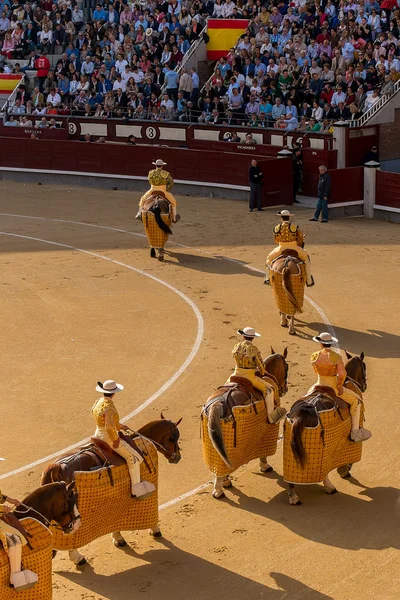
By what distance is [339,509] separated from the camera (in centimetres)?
1105

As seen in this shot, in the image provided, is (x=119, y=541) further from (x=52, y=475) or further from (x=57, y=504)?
(x=57, y=504)

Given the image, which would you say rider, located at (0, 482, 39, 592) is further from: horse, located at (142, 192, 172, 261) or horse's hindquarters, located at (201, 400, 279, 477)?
horse, located at (142, 192, 172, 261)

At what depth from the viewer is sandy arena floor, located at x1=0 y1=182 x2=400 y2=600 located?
32.4 ft

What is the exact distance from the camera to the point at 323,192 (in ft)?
79.4

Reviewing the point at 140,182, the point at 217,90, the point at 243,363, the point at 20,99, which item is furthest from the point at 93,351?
the point at 20,99

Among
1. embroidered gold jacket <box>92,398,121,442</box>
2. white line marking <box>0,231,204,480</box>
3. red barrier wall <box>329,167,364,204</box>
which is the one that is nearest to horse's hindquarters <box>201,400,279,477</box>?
embroidered gold jacket <box>92,398,121,442</box>

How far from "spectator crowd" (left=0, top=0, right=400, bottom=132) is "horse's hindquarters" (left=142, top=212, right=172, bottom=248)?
8258 millimetres

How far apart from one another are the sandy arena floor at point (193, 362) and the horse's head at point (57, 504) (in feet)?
2.23

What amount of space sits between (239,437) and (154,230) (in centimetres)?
1032

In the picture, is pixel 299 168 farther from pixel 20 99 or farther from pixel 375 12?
pixel 20 99

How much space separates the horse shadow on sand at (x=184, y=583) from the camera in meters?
9.41

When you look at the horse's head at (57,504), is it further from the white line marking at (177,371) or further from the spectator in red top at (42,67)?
the spectator in red top at (42,67)

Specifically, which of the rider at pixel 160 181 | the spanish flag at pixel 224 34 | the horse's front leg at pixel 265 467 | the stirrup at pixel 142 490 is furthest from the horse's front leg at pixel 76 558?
the spanish flag at pixel 224 34

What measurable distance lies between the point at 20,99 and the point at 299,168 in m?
10.9
